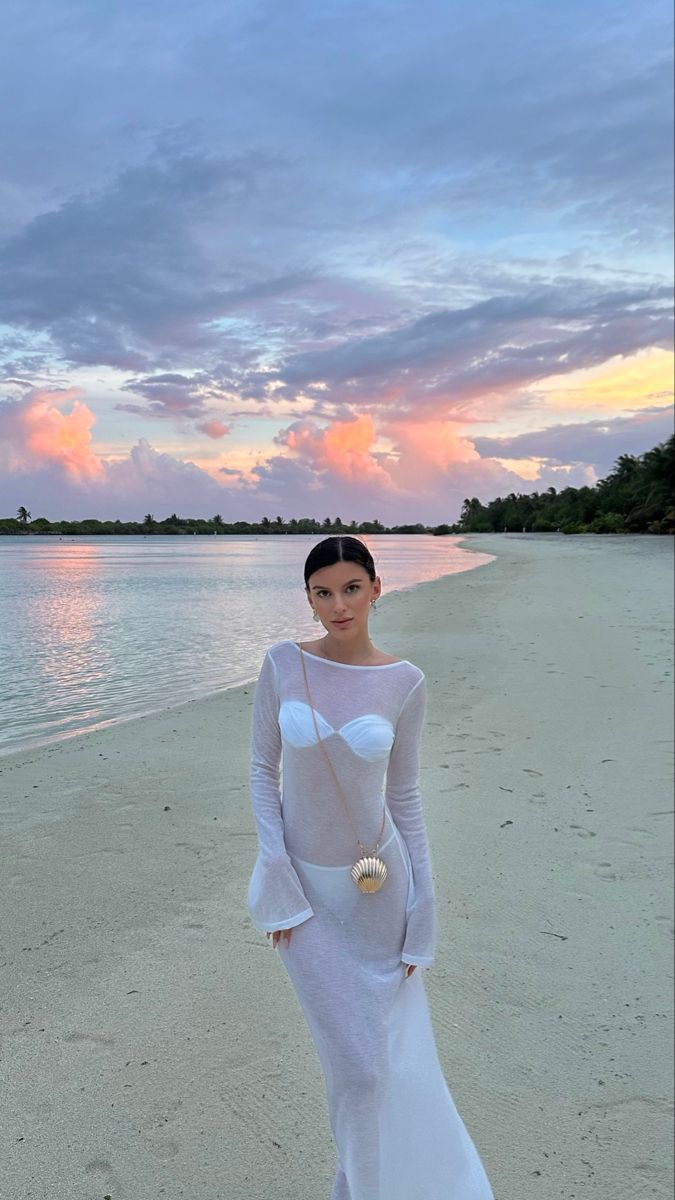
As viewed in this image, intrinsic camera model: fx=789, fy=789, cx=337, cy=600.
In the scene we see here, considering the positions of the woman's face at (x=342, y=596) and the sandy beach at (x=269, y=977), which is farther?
the sandy beach at (x=269, y=977)

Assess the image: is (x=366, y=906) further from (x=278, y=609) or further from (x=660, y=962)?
(x=278, y=609)

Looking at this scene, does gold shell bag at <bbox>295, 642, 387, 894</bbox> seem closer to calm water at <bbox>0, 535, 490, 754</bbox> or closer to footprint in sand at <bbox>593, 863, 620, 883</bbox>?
footprint in sand at <bbox>593, 863, 620, 883</bbox>

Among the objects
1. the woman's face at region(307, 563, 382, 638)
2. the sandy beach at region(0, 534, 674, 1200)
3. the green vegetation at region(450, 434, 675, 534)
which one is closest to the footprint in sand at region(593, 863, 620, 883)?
the sandy beach at region(0, 534, 674, 1200)

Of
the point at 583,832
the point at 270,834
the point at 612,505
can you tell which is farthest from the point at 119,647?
the point at 612,505

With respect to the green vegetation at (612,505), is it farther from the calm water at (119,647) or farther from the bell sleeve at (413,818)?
the bell sleeve at (413,818)

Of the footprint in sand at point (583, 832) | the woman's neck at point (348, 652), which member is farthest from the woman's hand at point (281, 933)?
the footprint in sand at point (583, 832)

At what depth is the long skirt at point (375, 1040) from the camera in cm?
206

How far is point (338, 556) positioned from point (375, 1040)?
4.17 feet

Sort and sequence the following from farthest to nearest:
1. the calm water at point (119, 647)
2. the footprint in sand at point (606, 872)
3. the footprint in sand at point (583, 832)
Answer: the calm water at point (119, 647) → the footprint in sand at point (583, 832) → the footprint in sand at point (606, 872)

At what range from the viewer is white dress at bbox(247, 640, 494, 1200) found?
2070mm

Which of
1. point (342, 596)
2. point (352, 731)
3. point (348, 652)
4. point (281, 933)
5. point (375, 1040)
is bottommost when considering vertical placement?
point (375, 1040)

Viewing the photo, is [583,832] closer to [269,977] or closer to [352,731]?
[269,977]

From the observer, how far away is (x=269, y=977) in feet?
12.0

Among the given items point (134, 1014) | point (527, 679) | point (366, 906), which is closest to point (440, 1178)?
point (366, 906)
